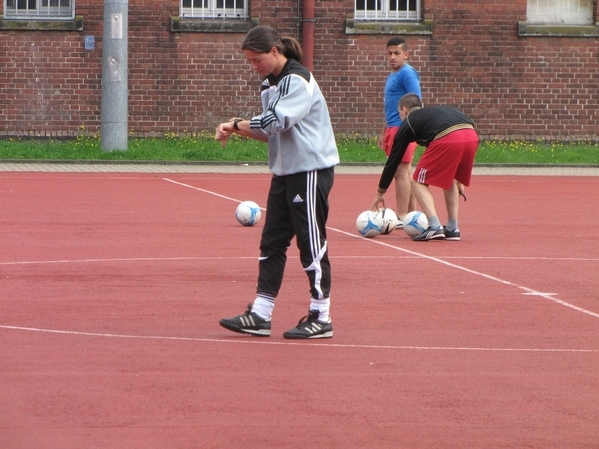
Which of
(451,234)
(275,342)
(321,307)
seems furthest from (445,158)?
(275,342)

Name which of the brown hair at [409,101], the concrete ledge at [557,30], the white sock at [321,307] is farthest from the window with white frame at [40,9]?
the white sock at [321,307]

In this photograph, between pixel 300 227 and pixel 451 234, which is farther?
pixel 451 234

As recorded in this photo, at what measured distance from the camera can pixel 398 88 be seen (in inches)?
591

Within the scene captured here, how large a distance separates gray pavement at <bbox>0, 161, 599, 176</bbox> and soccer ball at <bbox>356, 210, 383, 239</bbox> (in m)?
11.0

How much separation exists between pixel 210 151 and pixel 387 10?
19.1 feet

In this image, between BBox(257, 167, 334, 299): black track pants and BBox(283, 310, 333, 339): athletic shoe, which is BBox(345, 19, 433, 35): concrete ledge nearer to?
BBox(257, 167, 334, 299): black track pants

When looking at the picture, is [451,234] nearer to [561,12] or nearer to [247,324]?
[247,324]

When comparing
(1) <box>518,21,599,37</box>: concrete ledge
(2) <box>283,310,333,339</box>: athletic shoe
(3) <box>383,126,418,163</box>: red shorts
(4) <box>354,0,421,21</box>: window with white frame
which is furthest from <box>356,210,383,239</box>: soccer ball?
(1) <box>518,21,599,37</box>: concrete ledge

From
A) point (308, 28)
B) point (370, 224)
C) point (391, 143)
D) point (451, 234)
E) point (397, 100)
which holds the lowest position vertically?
point (451, 234)

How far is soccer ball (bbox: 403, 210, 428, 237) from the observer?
45.2ft

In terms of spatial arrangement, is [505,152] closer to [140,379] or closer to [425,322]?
[425,322]

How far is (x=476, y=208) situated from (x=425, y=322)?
31.4 ft

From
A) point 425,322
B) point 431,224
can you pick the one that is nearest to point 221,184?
point 431,224

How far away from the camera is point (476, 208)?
1831 centimetres
